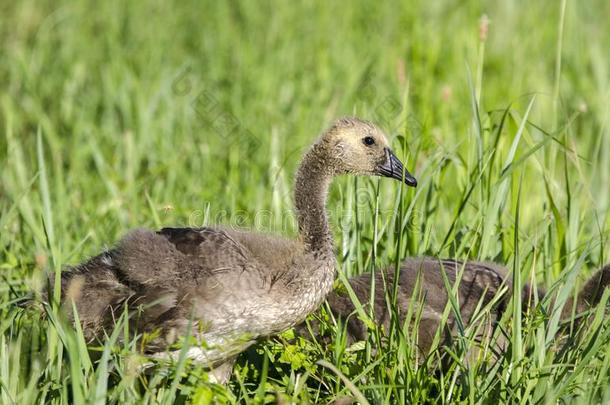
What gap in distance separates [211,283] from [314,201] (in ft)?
2.20

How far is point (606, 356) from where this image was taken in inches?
155

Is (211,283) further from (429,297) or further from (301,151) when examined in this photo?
(301,151)

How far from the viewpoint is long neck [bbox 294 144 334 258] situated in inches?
179

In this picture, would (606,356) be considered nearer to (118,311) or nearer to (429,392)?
(429,392)

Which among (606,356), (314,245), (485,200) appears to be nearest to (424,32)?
(485,200)

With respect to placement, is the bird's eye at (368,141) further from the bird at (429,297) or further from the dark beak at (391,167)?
the bird at (429,297)

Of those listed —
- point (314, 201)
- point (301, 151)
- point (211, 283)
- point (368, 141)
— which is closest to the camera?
point (211, 283)

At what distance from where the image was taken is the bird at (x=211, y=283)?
418cm

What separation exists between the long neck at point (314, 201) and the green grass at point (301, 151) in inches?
9.1

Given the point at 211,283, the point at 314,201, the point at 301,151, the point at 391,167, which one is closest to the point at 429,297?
the point at 391,167

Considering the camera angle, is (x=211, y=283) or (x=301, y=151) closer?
(x=211, y=283)

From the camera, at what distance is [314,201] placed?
4.63 m

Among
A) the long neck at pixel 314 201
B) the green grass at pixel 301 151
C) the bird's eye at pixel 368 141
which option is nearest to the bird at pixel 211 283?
the long neck at pixel 314 201

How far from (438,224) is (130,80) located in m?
3.22
